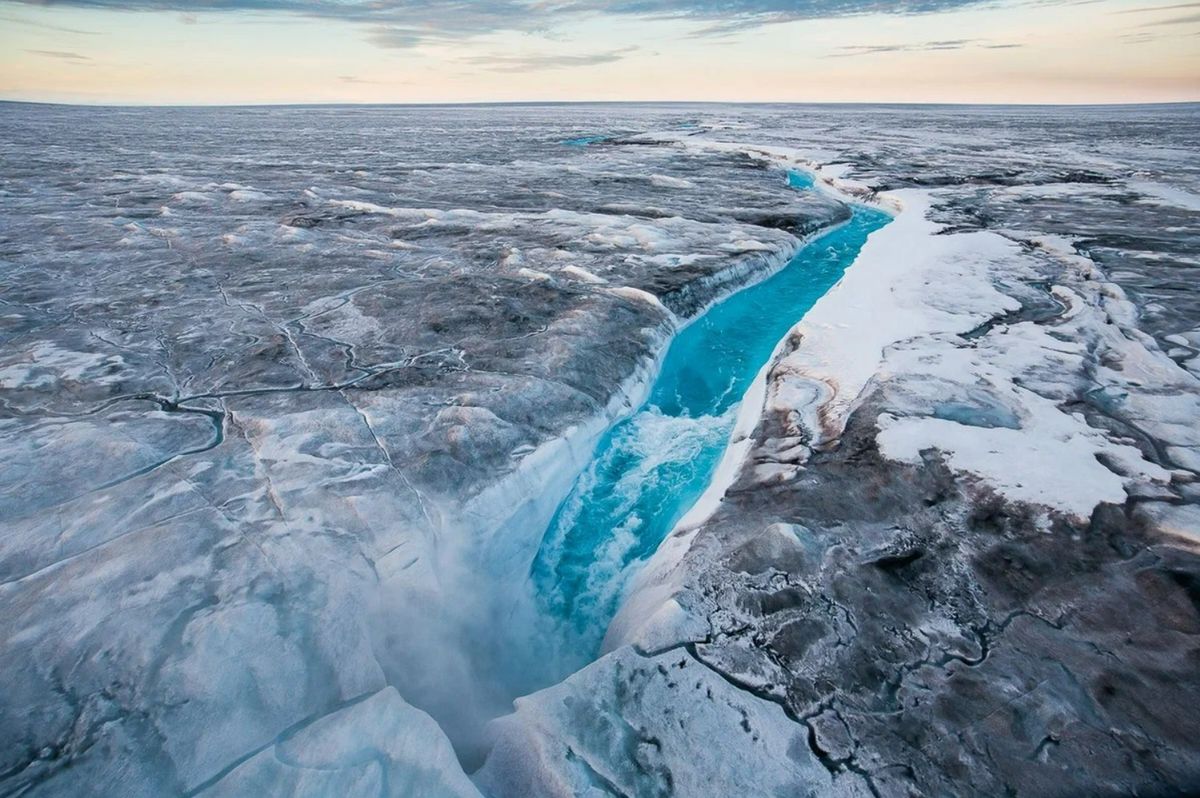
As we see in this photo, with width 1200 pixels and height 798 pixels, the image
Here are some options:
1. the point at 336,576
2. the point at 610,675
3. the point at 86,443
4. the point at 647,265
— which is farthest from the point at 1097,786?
the point at 647,265

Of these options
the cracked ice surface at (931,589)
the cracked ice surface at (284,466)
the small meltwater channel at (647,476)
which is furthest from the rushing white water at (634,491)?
the cracked ice surface at (931,589)

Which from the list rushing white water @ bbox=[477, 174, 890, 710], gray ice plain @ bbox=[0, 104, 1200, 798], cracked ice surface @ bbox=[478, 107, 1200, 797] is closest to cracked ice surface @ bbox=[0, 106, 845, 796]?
gray ice plain @ bbox=[0, 104, 1200, 798]

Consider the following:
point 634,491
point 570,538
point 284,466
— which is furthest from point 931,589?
point 284,466

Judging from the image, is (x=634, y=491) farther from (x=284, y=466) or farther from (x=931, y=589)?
(x=284, y=466)

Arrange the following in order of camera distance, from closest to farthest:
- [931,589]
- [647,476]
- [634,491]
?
[931,589] < [634,491] < [647,476]

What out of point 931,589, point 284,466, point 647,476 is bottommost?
point 647,476

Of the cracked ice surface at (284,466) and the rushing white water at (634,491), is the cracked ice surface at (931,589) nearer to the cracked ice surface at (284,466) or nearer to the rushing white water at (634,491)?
the rushing white water at (634,491)
